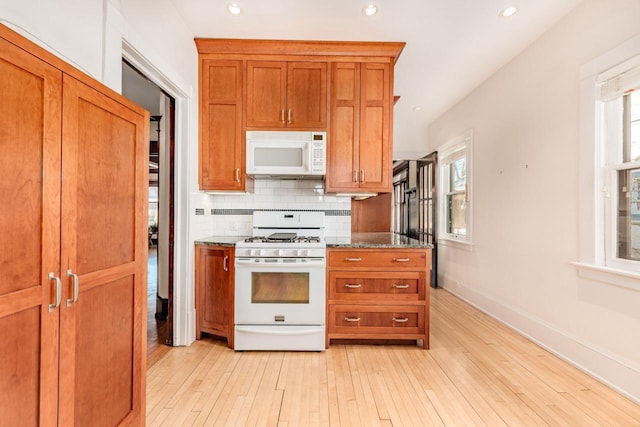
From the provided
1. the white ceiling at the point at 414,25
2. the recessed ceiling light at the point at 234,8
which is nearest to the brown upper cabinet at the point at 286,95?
the white ceiling at the point at 414,25

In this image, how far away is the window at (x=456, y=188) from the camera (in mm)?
3844

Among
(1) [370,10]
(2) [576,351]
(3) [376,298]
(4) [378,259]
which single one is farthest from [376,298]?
(1) [370,10]

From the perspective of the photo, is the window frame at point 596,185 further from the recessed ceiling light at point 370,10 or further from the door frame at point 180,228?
the door frame at point 180,228

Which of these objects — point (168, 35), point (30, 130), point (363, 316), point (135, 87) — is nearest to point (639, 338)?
point (363, 316)

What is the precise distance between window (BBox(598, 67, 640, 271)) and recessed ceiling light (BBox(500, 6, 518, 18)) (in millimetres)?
794

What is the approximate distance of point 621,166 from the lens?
6.68ft

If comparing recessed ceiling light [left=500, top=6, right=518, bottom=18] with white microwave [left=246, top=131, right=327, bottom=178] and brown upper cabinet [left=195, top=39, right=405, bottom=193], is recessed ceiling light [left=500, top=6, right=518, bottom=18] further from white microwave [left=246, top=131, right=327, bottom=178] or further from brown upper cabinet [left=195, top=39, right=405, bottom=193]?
white microwave [left=246, top=131, right=327, bottom=178]

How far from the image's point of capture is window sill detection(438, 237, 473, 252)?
3807 mm

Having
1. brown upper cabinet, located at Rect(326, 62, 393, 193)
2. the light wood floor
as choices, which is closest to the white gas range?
the light wood floor

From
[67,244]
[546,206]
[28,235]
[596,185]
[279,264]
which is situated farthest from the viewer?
[546,206]

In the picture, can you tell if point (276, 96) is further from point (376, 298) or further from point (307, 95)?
point (376, 298)

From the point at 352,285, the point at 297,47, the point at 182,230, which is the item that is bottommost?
the point at 352,285

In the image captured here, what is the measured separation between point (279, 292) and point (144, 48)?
1940 millimetres

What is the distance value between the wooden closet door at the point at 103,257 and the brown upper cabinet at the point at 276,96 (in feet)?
4.74
